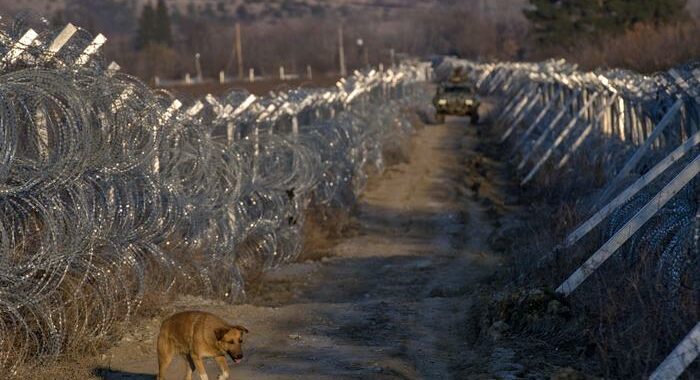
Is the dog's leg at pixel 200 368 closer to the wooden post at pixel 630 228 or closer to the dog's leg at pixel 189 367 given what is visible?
the dog's leg at pixel 189 367

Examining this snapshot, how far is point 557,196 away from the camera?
20.8 meters

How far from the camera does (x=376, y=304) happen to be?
12914 millimetres

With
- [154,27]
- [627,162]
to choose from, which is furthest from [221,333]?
[154,27]

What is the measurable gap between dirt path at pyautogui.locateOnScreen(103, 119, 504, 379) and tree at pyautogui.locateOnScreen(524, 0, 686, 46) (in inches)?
1686

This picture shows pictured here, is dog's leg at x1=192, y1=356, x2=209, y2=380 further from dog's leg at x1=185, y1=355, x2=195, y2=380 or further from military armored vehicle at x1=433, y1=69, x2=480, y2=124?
military armored vehicle at x1=433, y1=69, x2=480, y2=124

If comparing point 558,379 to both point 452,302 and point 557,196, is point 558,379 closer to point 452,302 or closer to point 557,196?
point 452,302

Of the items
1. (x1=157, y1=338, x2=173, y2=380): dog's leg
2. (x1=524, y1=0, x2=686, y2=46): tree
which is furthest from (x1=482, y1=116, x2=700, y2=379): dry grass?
(x1=524, y1=0, x2=686, y2=46): tree

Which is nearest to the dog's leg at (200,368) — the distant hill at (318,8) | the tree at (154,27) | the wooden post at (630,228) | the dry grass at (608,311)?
the dry grass at (608,311)

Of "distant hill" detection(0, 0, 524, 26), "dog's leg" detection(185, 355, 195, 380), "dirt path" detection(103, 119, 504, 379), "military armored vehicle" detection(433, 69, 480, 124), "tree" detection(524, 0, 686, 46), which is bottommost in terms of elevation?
"distant hill" detection(0, 0, 524, 26)

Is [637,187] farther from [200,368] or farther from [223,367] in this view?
[200,368]

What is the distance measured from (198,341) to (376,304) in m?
4.54

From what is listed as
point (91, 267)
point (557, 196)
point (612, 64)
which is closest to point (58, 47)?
point (91, 267)

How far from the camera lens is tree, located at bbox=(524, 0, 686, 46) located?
2640 inches

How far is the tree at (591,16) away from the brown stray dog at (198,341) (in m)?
56.6
